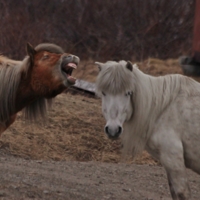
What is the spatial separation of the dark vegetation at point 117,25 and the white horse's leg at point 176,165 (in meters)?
10.5

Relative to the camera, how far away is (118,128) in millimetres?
5305

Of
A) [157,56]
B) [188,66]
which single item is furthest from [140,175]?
[157,56]

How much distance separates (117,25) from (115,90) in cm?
1210

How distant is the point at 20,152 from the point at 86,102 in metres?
2.39

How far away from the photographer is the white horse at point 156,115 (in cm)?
546

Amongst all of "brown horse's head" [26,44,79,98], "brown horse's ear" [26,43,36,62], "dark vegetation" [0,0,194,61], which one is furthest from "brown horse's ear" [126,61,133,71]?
"dark vegetation" [0,0,194,61]

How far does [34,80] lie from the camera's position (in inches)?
231

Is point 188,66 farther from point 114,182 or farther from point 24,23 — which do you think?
point 114,182

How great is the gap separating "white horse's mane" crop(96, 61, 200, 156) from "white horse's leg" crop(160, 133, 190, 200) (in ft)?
0.82

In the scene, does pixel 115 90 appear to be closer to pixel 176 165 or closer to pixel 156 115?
pixel 156 115

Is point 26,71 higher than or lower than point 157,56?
higher

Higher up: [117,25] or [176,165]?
[176,165]

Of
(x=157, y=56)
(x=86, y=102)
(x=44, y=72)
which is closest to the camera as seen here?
(x=44, y=72)

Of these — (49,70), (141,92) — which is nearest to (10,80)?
(49,70)
